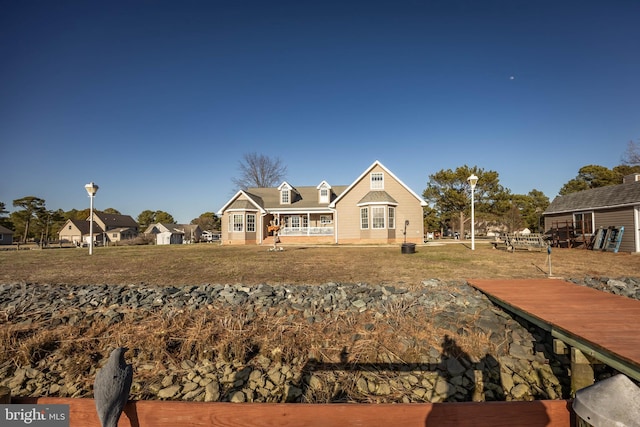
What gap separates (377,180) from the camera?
83.6ft

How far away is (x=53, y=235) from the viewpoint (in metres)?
62.8

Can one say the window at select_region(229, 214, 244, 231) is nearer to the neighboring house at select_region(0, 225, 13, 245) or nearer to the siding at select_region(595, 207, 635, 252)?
the siding at select_region(595, 207, 635, 252)

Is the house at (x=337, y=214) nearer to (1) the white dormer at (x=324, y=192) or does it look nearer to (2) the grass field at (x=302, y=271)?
(1) the white dormer at (x=324, y=192)

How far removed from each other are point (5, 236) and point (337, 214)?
2693 inches

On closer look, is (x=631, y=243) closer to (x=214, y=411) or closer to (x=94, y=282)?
(x=214, y=411)

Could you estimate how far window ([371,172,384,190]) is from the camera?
25.4 meters

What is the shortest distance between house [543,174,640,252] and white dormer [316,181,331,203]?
17.6 m

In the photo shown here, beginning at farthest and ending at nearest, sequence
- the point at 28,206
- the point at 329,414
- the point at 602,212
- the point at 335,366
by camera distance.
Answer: the point at 28,206 → the point at 602,212 → the point at 335,366 → the point at 329,414

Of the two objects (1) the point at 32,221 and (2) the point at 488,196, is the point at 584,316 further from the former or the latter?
(1) the point at 32,221

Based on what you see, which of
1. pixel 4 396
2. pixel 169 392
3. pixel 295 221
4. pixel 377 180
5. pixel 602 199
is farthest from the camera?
pixel 295 221

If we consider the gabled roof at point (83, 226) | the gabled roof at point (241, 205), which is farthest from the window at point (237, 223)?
the gabled roof at point (83, 226)

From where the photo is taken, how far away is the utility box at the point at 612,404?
1.24 meters

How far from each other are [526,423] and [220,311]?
592 cm

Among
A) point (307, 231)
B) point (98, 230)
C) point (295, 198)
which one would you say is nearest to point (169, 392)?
point (307, 231)
